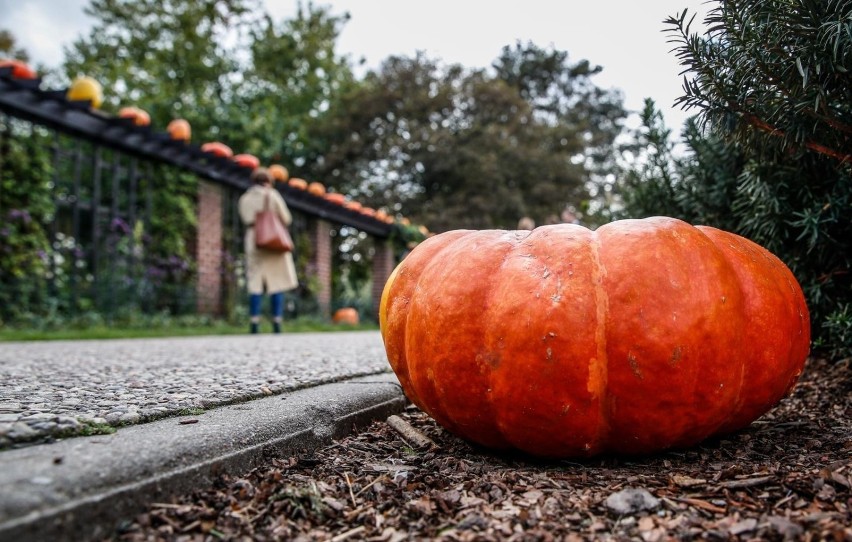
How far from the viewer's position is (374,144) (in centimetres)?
1852

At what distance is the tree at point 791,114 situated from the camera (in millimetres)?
1750

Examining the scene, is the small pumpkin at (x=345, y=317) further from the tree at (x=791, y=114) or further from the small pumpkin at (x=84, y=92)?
the tree at (x=791, y=114)

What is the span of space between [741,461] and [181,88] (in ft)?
62.4

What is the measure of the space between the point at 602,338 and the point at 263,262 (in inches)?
260

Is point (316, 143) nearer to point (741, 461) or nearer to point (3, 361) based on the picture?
point (3, 361)

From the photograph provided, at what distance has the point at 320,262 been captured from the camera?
13305 millimetres

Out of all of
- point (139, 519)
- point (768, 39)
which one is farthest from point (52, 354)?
point (768, 39)

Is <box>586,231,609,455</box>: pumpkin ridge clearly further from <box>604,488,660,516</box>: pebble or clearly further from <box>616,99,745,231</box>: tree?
<box>616,99,745,231</box>: tree

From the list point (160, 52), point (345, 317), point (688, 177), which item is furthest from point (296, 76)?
point (688, 177)

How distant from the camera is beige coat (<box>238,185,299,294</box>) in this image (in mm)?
7504

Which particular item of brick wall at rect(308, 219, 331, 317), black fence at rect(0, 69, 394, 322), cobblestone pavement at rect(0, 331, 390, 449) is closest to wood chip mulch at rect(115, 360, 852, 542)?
cobblestone pavement at rect(0, 331, 390, 449)

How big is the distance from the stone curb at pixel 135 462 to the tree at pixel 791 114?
1635 millimetres

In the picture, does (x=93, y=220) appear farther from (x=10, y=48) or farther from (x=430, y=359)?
(x=10, y=48)

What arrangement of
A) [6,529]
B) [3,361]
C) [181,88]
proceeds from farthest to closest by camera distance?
1. [181,88]
2. [3,361]
3. [6,529]
